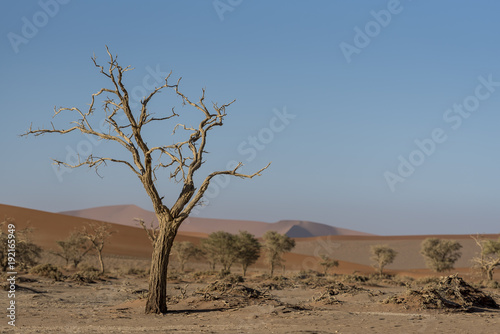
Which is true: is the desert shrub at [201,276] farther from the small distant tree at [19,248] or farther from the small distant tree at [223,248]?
the small distant tree at [19,248]

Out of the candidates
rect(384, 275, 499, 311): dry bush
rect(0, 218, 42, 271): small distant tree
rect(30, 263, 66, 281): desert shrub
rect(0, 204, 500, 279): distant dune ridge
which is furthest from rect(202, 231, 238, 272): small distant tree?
Answer: rect(384, 275, 499, 311): dry bush

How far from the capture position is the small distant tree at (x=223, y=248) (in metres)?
43.7

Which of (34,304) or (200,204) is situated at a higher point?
(200,204)

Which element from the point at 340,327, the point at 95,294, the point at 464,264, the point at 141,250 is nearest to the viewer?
the point at 340,327

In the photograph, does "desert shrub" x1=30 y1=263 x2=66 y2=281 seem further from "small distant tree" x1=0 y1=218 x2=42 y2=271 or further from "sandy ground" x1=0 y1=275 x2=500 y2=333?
"sandy ground" x1=0 y1=275 x2=500 y2=333

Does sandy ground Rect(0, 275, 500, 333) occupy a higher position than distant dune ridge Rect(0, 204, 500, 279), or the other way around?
distant dune ridge Rect(0, 204, 500, 279)

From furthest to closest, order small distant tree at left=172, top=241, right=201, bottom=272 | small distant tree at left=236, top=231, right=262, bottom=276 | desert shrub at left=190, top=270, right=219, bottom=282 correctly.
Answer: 1. small distant tree at left=172, top=241, right=201, bottom=272
2. small distant tree at left=236, top=231, right=262, bottom=276
3. desert shrub at left=190, top=270, right=219, bottom=282

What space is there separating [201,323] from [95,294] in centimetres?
1125

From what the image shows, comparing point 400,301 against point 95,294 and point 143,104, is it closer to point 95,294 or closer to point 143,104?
→ point 143,104

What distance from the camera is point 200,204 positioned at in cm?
1495

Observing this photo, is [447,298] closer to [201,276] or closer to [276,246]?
[201,276]

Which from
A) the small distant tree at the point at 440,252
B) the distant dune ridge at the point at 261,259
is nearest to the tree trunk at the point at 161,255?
the small distant tree at the point at 440,252

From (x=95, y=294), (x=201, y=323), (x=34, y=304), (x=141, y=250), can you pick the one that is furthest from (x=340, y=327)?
(x=141, y=250)

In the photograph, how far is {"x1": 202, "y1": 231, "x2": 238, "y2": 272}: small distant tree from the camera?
43.7 metres
